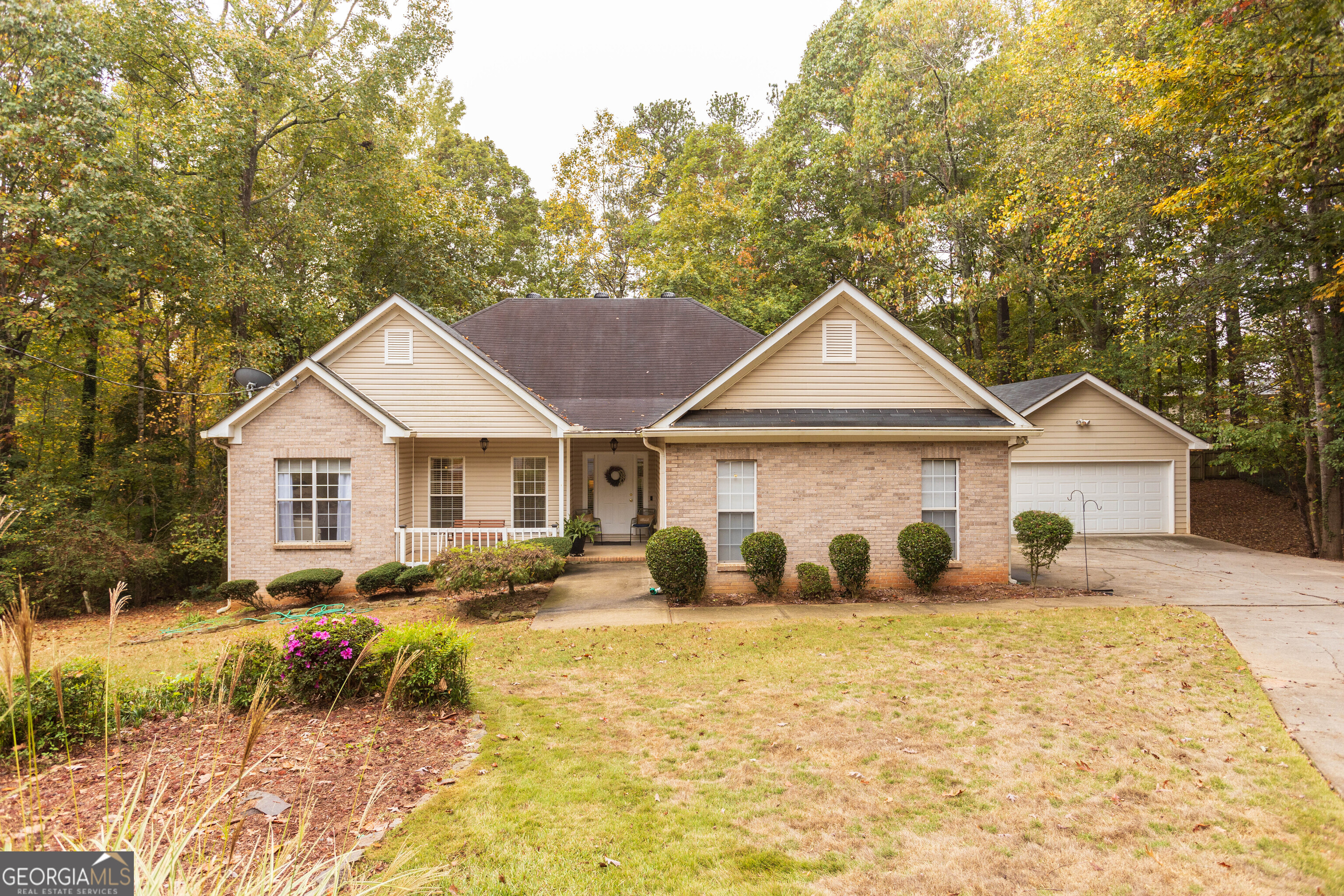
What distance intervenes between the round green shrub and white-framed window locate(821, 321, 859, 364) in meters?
11.2

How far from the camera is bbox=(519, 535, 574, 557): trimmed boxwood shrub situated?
12.8 m

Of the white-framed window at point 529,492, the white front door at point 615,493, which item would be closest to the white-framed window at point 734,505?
the white front door at point 615,493

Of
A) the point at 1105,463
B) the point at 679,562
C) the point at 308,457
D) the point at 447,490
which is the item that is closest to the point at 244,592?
the point at 308,457

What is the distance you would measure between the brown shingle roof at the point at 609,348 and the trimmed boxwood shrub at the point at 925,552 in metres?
7.49

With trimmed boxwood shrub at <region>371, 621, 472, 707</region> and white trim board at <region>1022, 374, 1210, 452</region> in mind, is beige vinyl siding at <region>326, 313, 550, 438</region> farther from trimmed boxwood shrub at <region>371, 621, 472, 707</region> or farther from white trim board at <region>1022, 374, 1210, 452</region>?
white trim board at <region>1022, 374, 1210, 452</region>

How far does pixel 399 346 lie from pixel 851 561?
11593 millimetres

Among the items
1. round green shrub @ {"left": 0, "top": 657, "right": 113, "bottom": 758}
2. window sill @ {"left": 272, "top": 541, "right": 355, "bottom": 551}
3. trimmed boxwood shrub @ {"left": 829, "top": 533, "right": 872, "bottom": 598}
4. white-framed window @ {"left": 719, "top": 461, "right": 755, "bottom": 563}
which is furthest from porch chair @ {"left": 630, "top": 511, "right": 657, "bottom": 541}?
round green shrub @ {"left": 0, "top": 657, "right": 113, "bottom": 758}

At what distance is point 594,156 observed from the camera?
93.6 feet

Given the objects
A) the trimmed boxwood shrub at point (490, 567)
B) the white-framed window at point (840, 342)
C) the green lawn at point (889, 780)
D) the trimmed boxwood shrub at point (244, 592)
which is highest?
the white-framed window at point (840, 342)

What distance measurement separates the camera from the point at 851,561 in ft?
35.4

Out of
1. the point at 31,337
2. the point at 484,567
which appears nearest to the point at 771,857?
the point at 484,567

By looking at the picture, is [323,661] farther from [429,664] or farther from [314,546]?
[314,546]

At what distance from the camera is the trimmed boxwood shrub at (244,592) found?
12.6 meters

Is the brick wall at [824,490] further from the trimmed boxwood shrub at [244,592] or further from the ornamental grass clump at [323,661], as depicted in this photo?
the trimmed boxwood shrub at [244,592]
